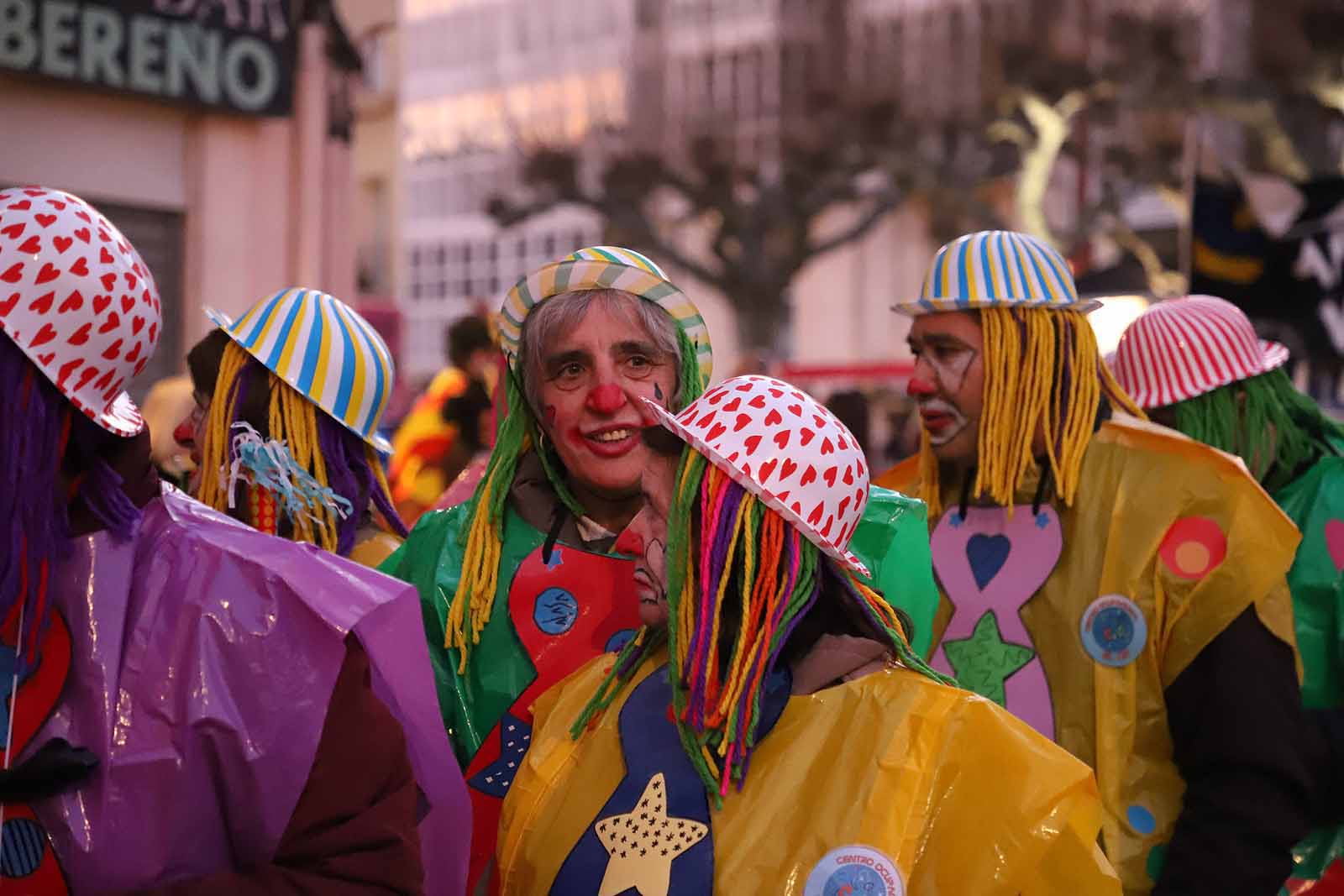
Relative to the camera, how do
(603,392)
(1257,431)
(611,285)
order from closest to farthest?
1. (603,392)
2. (611,285)
3. (1257,431)

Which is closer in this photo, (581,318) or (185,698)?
(185,698)

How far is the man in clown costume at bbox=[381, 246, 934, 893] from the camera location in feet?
10.9

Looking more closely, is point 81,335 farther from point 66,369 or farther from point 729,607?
point 729,607

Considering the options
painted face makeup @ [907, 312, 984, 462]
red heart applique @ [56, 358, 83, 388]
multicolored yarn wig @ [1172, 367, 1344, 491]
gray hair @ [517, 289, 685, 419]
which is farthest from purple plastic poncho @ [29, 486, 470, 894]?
multicolored yarn wig @ [1172, 367, 1344, 491]

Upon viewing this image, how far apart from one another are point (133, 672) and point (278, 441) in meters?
1.53

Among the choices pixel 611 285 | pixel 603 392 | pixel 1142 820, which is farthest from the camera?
pixel 1142 820

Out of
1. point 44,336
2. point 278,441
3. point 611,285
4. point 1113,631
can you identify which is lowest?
point 1113,631

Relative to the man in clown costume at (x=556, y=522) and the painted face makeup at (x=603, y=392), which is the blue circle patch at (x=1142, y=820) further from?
the painted face makeup at (x=603, y=392)

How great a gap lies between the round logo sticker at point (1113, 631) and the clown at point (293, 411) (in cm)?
154

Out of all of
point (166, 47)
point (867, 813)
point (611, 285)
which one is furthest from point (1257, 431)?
point (166, 47)

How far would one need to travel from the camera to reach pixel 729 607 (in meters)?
2.57

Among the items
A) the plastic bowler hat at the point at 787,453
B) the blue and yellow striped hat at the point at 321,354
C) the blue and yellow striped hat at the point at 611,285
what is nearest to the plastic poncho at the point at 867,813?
the plastic bowler hat at the point at 787,453

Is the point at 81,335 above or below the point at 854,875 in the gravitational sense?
above

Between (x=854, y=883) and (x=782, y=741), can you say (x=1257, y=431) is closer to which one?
(x=782, y=741)
